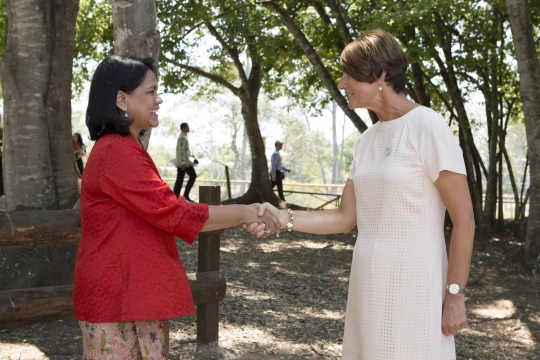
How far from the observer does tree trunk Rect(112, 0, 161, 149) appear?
5434mm

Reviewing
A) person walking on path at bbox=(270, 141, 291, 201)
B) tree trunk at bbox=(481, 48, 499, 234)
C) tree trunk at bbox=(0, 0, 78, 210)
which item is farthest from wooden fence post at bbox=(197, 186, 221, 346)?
person walking on path at bbox=(270, 141, 291, 201)

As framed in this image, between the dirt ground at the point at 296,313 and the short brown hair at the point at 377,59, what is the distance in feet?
11.6

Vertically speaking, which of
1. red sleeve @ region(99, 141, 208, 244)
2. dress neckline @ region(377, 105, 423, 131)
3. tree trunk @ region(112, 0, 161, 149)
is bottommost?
red sleeve @ region(99, 141, 208, 244)

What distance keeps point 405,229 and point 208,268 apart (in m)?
3.12

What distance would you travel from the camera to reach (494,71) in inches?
560

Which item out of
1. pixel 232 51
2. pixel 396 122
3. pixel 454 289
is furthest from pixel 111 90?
pixel 232 51

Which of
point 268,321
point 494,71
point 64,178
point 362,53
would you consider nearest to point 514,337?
point 268,321

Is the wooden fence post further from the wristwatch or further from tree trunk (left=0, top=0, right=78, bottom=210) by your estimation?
the wristwatch

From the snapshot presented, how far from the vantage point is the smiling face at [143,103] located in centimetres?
299

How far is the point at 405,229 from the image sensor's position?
3.10 meters

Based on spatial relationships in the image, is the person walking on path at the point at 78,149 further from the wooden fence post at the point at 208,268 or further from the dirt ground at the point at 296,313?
the wooden fence post at the point at 208,268

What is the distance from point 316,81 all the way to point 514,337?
11.7 metres

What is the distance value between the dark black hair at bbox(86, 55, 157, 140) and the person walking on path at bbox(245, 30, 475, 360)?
0.94m

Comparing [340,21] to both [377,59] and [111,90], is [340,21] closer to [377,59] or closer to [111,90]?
[377,59]
